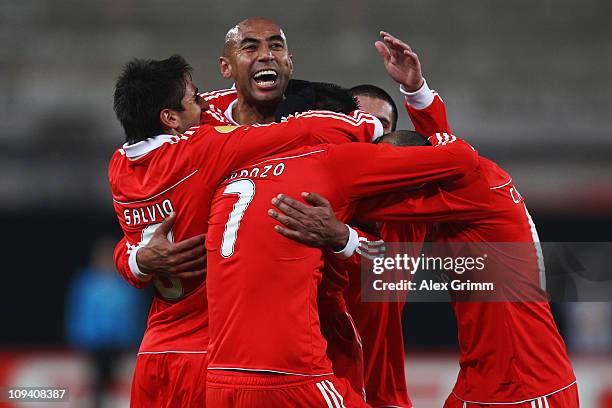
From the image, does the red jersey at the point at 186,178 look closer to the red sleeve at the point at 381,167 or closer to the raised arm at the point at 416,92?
the red sleeve at the point at 381,167

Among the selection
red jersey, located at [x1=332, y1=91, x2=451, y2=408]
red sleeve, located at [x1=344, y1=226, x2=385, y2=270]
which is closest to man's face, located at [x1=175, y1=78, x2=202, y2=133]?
red sleeve, located at [x1=344, y1=226, x2=385, y2=270]

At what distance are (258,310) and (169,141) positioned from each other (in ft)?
2.89

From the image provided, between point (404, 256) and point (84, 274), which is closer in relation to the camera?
point (404, 256)

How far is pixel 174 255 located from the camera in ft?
12.1

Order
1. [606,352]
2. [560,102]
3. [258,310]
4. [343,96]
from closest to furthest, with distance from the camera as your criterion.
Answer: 1. [258,310]
2. [343,96]
3. [606,352]
4. [560,102]

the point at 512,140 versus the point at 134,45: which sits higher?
the point at 134,45

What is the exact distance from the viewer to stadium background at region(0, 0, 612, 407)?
8203 mm

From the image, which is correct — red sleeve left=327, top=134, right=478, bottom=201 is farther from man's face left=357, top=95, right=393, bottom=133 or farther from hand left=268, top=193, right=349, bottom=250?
man's face left=357, top=95, right=393, bottom=133

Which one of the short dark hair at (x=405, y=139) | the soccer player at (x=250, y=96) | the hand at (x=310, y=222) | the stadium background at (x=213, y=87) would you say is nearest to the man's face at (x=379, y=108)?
the soccer player at (x=250, y=96)

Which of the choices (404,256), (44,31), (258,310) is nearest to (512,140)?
(44,31)

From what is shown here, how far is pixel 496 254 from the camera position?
3.77 meters

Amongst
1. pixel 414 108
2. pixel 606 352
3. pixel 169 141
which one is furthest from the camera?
pixel 606 352

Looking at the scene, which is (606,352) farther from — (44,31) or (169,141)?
(44,31)

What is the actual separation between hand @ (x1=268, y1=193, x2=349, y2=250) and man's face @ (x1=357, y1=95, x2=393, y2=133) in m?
1.20
